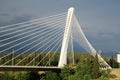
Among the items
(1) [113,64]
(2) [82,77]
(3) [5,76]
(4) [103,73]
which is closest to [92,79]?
(2) [82,77]

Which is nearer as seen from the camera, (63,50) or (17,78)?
(63,50)

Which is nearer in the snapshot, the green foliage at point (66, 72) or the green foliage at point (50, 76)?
the green foliage at point (50, 76)

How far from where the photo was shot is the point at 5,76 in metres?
81.8

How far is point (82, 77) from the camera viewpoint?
72.9 meters

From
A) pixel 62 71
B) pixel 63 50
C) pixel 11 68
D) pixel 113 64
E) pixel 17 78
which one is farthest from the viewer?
pixel 113 64

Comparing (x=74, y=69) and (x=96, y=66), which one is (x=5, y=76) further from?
(x=96, y=66)

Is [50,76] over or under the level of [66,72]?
under

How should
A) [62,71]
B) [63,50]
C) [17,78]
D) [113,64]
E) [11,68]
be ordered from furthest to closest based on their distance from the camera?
[113,64] < [17,78] < [62,71] < [63,50] < [11,68]

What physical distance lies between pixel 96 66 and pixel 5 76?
1982 cm

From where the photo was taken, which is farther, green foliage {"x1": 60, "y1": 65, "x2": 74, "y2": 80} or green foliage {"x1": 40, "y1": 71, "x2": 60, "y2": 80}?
green foliage {"x1": 60, "y1": 65, "x2": 74, "y2": 80}

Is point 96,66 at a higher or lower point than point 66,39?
lower

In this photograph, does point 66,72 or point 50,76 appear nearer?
point 50,76

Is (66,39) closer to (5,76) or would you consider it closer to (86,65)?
(86,65)

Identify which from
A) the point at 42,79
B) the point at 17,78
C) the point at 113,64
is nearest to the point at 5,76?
the point at 17,78
